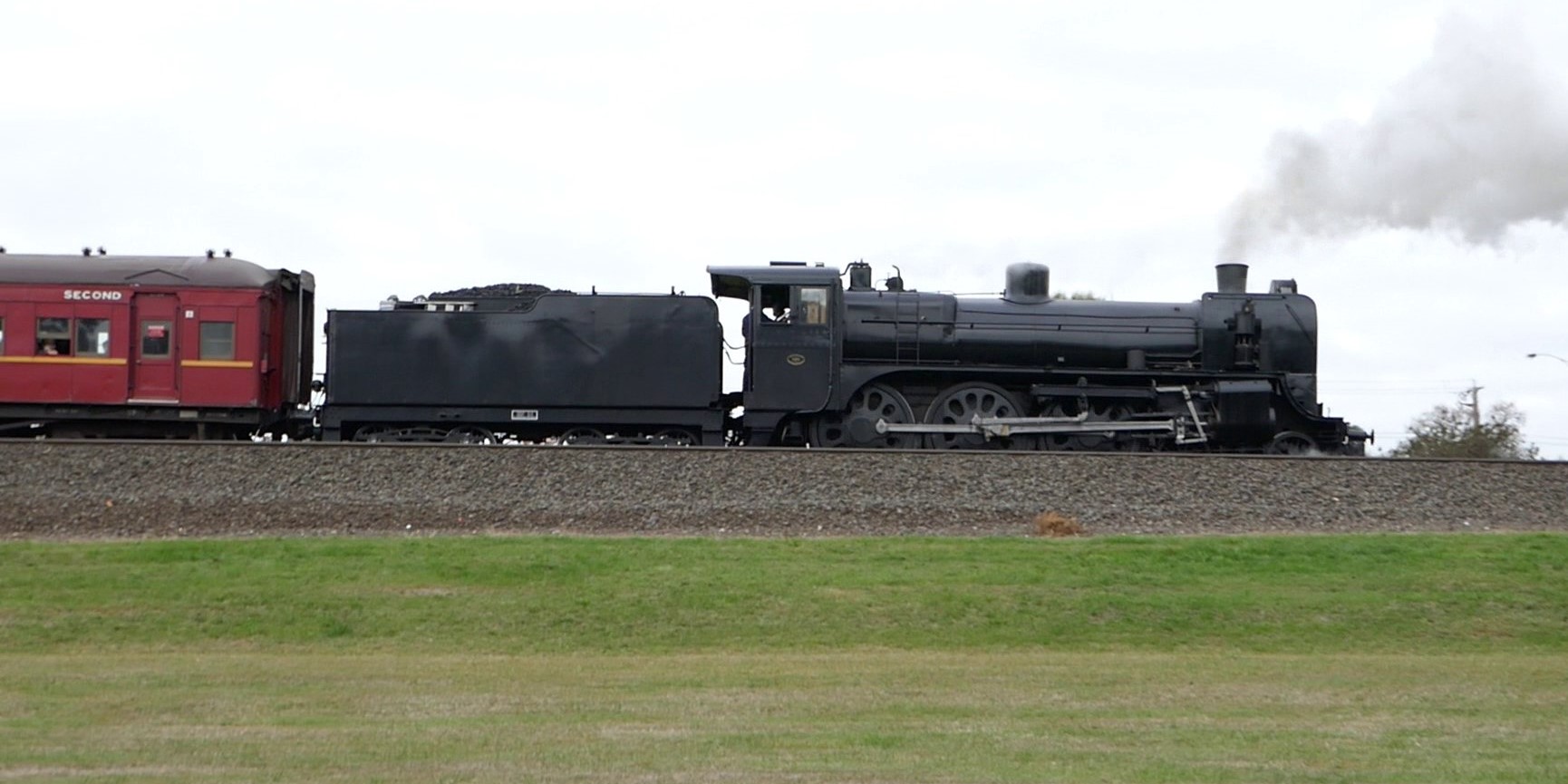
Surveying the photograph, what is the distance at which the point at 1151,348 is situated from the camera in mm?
20891

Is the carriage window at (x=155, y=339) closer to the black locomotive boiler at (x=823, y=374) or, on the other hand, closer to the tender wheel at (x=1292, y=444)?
the black locomotive boiler at (x=823, y=374)

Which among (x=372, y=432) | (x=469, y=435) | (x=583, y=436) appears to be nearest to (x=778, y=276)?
(x=583, y=436)

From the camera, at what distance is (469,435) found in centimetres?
2028

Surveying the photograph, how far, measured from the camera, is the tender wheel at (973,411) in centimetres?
2028

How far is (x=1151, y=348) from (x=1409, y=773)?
543 inches

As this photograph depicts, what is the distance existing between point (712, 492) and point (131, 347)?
9.54 m

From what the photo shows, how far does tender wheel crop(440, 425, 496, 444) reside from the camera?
66.4 ft

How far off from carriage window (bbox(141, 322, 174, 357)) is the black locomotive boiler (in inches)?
109

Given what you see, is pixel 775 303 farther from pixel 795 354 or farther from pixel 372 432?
pixel 372 432

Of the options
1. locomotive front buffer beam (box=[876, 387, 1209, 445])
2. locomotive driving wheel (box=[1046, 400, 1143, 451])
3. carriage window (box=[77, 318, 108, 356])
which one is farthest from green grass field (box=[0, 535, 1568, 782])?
carriage window (box=[77, 318, 108, 356])

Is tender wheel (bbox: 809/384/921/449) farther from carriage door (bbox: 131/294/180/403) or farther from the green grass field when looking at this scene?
carriage door (bbox: 131/294/180/403)

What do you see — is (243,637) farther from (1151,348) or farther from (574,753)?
(1151,348)

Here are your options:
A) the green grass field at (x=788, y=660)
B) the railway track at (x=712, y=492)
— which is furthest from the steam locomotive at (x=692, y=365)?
the green grass field at (x=788, y=660)

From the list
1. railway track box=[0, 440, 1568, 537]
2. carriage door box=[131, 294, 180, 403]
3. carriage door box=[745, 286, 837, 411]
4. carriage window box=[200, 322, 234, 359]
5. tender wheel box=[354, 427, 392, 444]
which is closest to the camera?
railway track box=[0, 440, 1568, 537]
